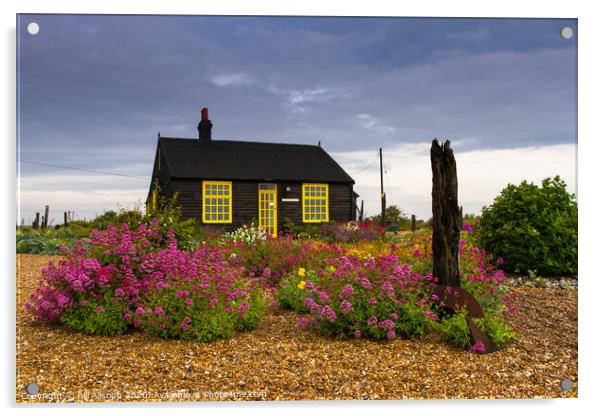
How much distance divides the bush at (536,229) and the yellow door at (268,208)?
410 inches

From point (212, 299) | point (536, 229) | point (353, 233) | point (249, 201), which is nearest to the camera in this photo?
point (212, 299)

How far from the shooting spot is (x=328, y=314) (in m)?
4.66

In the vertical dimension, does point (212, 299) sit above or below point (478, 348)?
above

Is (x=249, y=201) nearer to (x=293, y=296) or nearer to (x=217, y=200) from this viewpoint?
(x=217, y=200)

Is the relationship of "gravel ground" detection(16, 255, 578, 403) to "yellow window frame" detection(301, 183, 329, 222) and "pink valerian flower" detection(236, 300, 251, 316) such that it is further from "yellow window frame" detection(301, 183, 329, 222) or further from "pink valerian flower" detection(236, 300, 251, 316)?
"yellow window frame" detection(301, 183, 329, 222)

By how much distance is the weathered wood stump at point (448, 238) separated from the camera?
4645 mm

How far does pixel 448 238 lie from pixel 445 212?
0.26 metres

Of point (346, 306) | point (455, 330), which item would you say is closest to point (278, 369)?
point (346, 306)

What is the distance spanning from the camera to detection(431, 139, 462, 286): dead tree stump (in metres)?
4.66

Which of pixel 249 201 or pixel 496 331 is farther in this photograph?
pixel 249 201

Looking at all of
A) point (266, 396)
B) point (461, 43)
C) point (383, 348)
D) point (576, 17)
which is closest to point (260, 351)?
point (266, 396)

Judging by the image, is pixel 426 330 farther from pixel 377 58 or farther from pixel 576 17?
pixel 576 17

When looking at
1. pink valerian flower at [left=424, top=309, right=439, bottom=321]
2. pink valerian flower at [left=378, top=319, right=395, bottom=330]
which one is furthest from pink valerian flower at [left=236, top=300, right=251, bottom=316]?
pink valerian flower at [left=424, top=309, right=439, bottom=321]

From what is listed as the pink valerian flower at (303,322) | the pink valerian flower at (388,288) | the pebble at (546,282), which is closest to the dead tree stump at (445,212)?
the pink valerian flower at (388,288)
